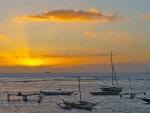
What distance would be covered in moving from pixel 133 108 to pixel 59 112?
12.8 metres

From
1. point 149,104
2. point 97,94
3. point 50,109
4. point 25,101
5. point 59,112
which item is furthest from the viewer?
point 97,94

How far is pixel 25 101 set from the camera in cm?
5869

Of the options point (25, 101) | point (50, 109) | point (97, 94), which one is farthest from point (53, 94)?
point (50, 109)

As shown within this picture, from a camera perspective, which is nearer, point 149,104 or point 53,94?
point 149,104

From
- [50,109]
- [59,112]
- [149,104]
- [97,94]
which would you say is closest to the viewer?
Answer: [59,112]

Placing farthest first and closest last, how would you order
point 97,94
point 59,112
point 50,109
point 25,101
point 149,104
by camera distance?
point 97,94 < point 25,101 < point 149,104 < point 50,109 < point 59,112

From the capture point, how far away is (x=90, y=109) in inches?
1859

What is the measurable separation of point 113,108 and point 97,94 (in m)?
22.7

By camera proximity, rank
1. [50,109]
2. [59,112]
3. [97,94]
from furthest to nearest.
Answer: [97,94] → [50,109] → [59,112]

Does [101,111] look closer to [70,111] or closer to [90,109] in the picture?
[90,109]

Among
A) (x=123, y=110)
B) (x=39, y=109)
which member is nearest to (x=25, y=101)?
(x=39, y=109)

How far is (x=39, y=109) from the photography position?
1898 inches

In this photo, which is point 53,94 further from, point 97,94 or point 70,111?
point 70,111

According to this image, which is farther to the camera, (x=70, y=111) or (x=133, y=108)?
(x=133, y=108)
